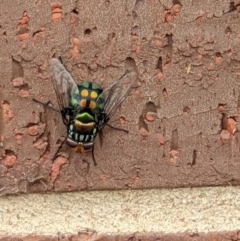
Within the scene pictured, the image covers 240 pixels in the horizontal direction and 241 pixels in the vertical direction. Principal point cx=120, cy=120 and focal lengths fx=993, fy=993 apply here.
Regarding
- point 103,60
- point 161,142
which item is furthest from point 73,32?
point 161,142

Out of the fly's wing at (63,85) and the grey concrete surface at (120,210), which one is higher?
the fly's wing at (63,85)

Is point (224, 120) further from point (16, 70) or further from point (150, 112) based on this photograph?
point (16, 70)

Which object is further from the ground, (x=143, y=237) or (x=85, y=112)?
(x=85, y=112)

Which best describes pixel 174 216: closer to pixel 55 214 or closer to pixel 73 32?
pixel 55 214

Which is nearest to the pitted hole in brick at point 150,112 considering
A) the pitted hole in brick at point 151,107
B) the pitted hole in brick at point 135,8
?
the pitted hole in brick at point 151,107

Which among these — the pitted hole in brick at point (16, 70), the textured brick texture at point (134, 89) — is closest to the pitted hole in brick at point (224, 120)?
the textured brick texture at point (134, 89)

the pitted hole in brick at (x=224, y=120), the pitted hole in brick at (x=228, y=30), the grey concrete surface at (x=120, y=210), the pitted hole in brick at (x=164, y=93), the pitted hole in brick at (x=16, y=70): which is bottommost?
the grey concrete surface at (x=120, y=210)

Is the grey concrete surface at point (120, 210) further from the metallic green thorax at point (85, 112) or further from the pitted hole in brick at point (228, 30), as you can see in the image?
the pitted hole in brick at point (228, 30)

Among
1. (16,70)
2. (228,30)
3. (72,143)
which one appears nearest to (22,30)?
(16,70)
